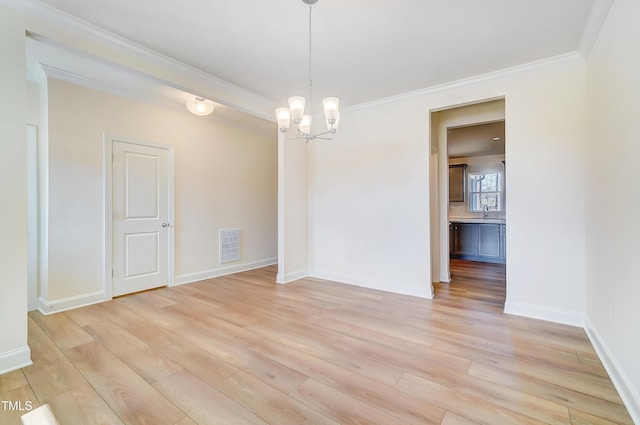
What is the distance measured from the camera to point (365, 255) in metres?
4.37

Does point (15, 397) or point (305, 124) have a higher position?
point (305, 124)

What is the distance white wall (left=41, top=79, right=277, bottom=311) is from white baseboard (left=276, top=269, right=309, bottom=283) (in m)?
1.23

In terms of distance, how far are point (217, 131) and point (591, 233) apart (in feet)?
17.0

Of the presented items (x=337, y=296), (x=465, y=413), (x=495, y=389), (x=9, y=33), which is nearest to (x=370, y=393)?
(x=465, y=413)

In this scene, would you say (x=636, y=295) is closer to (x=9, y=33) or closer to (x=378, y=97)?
(x=378, y=97)

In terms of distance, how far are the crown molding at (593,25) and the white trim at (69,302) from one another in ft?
18.9

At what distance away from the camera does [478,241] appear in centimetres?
645

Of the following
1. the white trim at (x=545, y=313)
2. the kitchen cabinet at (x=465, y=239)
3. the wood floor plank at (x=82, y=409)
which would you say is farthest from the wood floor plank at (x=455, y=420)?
the kitchen cabinet at (x=465, y=239)

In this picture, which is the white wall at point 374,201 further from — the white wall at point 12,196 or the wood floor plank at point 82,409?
the white wall at point 12,196

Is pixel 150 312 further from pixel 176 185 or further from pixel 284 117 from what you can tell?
pixel 284 117

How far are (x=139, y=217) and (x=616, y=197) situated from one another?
509cm

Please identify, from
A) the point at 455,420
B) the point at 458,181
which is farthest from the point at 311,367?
the point at 458,181

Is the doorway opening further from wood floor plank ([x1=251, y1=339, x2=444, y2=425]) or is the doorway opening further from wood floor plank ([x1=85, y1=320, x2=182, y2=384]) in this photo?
wood floor plank ([x1=85, y1=320, x2=182, y2=384])

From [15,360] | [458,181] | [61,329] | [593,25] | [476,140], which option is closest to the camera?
[15,360]
